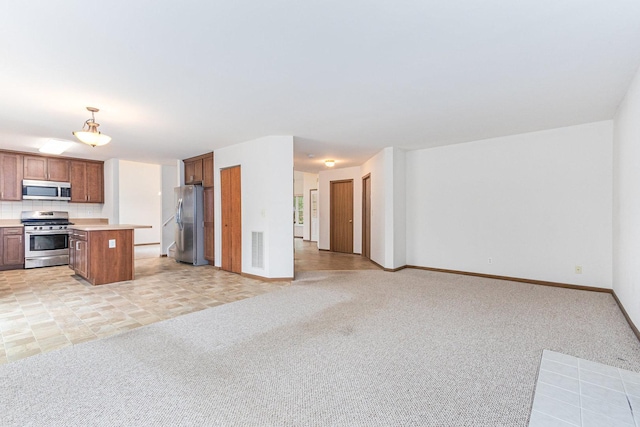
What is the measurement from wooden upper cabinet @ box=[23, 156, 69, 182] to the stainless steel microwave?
0.11 meters

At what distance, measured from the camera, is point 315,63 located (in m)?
2.56

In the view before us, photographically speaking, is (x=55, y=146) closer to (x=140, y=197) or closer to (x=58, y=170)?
(x=58, y=170)

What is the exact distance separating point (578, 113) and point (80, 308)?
6741 mm

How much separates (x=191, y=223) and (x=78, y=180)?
312 cm

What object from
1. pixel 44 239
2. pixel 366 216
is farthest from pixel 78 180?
pixel 366 216

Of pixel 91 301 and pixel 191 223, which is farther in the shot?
pixel 191 223

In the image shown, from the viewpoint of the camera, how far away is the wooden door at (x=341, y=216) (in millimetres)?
8383

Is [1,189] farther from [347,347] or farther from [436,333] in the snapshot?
[436,333]

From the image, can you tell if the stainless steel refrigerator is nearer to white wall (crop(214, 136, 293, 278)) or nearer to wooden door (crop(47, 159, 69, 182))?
white wall (crop(214, 136, 293, 278))

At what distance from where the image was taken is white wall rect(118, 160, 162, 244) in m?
9.38

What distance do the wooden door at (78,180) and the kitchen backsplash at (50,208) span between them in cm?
30

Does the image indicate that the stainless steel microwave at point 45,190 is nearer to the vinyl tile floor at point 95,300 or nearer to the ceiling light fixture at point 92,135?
the vinyl tile floor at point 95,300

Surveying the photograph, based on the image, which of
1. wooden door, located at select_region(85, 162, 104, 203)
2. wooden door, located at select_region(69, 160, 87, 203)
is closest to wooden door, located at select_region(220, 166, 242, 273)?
wooden door, located at select_region(85, 162, 104, 203)

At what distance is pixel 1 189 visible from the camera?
6129mm
